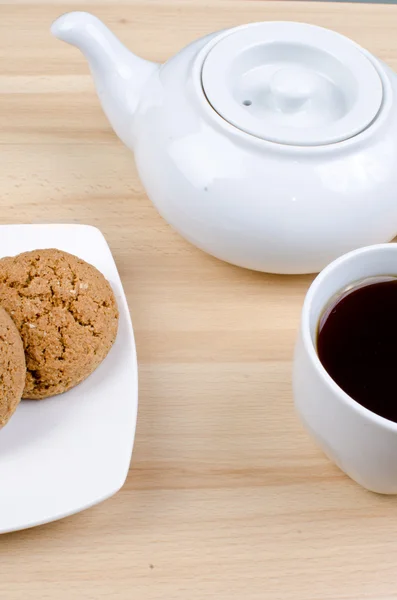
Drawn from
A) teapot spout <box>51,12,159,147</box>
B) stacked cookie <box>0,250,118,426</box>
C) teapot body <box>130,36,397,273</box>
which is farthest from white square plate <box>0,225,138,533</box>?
teapot spout <box>51,12,159,147</box>

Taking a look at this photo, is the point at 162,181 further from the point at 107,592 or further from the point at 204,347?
the point at 107,592

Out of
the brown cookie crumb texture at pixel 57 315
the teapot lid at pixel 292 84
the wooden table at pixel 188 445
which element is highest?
the teapot lid at pixel 292 84

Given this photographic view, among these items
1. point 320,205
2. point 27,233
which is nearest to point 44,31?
point 27,233

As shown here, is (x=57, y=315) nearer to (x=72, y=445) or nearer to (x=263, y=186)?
(x=72, y=445)

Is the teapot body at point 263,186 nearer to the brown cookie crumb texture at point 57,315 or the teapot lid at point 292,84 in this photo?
the teapot lid at point 292,84

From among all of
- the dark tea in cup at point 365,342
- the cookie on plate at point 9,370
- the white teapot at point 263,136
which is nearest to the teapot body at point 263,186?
the white teapot at point 263,136

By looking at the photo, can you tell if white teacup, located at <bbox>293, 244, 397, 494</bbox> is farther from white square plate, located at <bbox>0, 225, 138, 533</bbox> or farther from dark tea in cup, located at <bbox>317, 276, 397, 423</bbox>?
white square plate, located at <bbox>0, 225, 138, 533</bbox>
